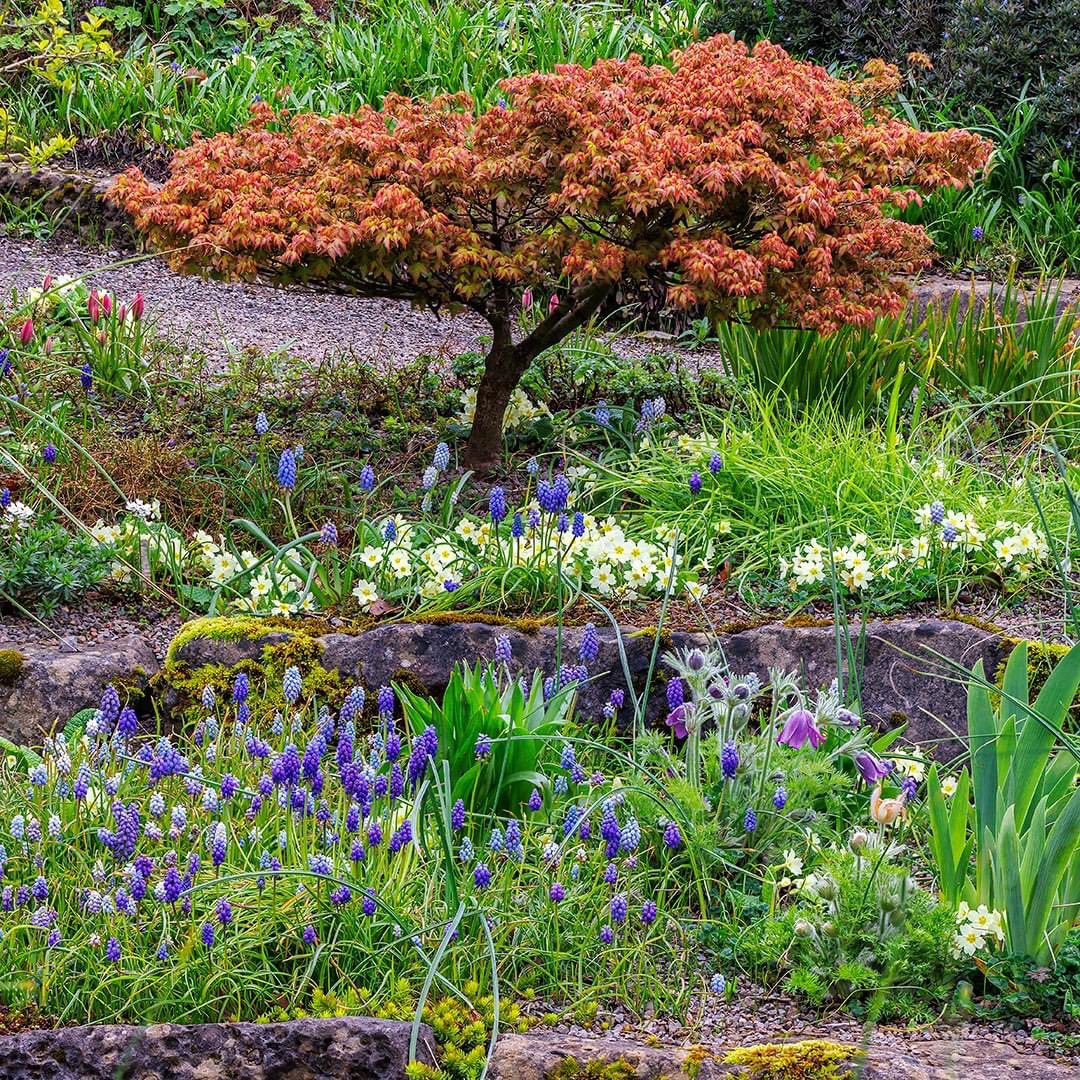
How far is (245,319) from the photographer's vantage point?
7.54 m

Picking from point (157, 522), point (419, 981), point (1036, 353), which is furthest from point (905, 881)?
point (1036, 353)

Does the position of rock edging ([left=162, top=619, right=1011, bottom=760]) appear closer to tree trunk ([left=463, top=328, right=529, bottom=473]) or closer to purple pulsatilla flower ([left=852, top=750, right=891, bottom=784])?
purple pulsatilla flower ([left=852, top=750, right=891, bottom=784])

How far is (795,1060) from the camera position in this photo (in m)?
2.48

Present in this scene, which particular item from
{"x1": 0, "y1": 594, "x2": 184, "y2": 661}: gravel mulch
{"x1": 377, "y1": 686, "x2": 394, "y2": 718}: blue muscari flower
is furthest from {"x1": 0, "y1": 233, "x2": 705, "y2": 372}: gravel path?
{"x1": 377, "y1": 686, "x2": 394, "y2": 718}: blue muscari flower

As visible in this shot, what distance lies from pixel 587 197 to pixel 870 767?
2100 mm

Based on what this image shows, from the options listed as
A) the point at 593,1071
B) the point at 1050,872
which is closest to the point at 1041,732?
the point at 1050,872

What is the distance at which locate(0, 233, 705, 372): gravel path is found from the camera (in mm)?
7016

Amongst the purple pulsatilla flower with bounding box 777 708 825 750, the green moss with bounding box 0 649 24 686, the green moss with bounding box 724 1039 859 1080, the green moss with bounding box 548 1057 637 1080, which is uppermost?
the purple pulsatilla flower with bounding box 777 708 825 750

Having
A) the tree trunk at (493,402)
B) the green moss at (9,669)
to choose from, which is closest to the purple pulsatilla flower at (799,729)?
the green moss at (9,669)

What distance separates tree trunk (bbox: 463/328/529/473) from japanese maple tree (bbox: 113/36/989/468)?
2 cm

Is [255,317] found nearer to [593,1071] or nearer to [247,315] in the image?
[247,315]

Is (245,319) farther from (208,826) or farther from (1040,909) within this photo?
(1040,909)

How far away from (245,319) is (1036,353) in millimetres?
3989

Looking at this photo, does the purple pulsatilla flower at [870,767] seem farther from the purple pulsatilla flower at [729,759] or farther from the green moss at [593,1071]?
the green moss at [593,1071]
